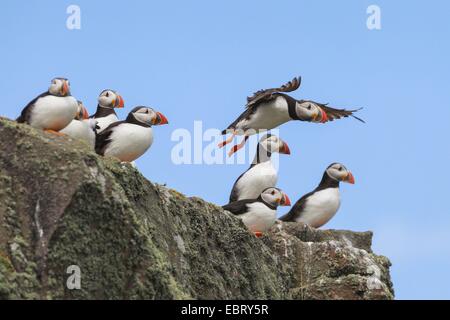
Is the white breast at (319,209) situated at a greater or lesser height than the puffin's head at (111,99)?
lesser

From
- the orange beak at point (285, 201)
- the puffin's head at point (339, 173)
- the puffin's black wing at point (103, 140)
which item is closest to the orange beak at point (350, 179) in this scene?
the puffin's head at point (339, 173)

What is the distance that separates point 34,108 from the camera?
11047mm

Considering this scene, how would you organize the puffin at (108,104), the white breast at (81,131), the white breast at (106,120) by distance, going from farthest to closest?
1. the puffin at (108,104)
2. the white breast at (106,120)
3. the white breast at (81,131)

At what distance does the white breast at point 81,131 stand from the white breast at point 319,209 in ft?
12.8

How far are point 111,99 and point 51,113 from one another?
422 centimetres

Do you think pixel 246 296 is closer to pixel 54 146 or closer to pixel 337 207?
pixel 54 146

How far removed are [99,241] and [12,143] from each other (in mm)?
1171

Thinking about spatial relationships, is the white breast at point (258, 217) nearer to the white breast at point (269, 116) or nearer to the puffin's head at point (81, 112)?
the puffin's head at point (81, 112)

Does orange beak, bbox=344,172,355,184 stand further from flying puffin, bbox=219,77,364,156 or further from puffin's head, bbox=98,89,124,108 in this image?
puffin's head, bbox=98,89,124,108

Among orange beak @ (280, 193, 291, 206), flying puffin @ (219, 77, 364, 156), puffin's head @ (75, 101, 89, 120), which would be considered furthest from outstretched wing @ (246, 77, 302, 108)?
puffin's head @ (75, 101, 89, 120)

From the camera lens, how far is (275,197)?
1355cm

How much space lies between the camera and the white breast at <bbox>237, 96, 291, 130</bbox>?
17.0 metres

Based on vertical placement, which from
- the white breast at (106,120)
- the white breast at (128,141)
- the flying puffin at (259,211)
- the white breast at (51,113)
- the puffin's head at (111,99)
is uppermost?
the puffin's head at (111,99)

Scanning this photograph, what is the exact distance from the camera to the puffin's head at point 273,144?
16.1 m
